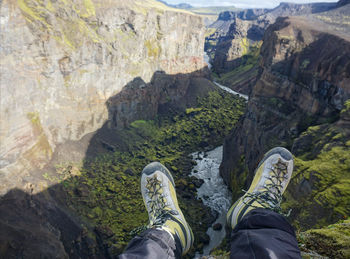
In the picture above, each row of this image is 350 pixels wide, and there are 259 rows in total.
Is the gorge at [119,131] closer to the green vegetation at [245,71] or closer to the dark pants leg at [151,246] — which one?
the dark pants leg at [151,246]

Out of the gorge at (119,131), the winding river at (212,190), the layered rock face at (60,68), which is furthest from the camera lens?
the layered rock face at (60,68)

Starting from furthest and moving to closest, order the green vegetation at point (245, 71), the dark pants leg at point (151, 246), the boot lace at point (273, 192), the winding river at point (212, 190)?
1. the green vegetation at point (245, 71)
2. the winding river at point (212, 190)
3. the boot lace at point (273, 192)
4. the dark pants leg at point (151, 246)

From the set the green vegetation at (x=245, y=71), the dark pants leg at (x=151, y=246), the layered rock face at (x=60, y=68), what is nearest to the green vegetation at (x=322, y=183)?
the dark pants leg at (x=151, y=246)

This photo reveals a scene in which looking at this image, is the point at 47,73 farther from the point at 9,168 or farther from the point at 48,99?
the point at 9,168

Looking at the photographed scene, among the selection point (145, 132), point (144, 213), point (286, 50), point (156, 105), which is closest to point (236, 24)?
point (156, 105)

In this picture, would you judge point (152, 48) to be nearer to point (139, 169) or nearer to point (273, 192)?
point (139, 169)

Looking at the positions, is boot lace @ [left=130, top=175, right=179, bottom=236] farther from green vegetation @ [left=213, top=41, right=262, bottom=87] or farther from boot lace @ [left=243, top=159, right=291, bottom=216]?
green vegetation @ [left=213, top=41, right=262, bottom=87]

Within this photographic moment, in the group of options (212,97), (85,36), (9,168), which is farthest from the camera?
(212,97)
